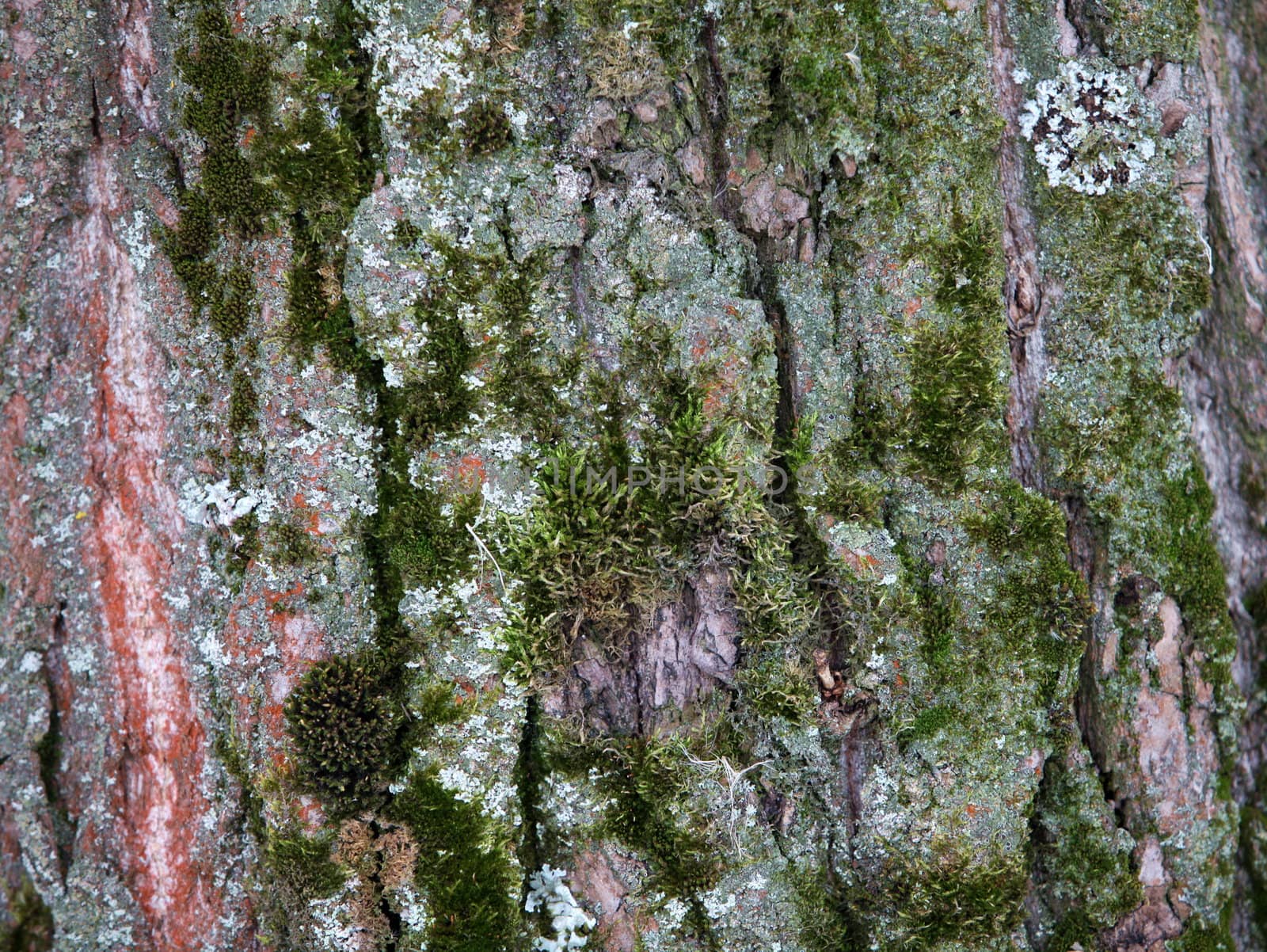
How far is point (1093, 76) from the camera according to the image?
320cm

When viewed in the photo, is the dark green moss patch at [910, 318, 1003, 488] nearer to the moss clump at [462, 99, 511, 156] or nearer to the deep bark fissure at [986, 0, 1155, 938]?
the deep bark fissure at [986, 0, 1155, 938]

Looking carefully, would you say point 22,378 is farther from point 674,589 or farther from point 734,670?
point 734,670

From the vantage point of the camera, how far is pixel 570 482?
2982 mm

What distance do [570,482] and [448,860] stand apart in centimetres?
156

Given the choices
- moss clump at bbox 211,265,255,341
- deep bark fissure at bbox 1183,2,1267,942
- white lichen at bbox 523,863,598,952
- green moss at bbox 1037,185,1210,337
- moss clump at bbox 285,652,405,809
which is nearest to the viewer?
moss clump at bbox 285,652,405,809

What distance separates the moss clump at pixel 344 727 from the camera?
2.89 meters

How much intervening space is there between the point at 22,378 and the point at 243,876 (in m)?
2.23

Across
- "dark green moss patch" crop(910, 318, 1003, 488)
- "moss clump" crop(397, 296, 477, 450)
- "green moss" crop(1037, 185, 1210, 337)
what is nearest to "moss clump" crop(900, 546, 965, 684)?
"dark green moss patch" crop(910, 318, 1003, 488)

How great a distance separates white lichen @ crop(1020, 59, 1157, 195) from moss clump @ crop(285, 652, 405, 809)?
349 cm

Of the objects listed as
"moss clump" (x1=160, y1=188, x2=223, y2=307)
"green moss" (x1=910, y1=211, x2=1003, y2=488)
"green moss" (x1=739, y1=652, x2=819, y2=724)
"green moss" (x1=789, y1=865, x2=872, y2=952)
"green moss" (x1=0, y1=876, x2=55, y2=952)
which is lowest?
"green moss" (x1=789, y1=865, x2=872, y2=952)


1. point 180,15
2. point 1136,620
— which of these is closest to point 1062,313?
point 1136,620

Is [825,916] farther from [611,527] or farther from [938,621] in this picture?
[611,527]

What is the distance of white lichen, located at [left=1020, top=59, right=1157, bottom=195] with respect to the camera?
321 cm

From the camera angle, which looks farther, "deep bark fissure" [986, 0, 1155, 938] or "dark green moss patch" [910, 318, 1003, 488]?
"deep bark fissure" [986, 0, 1155, 938]
